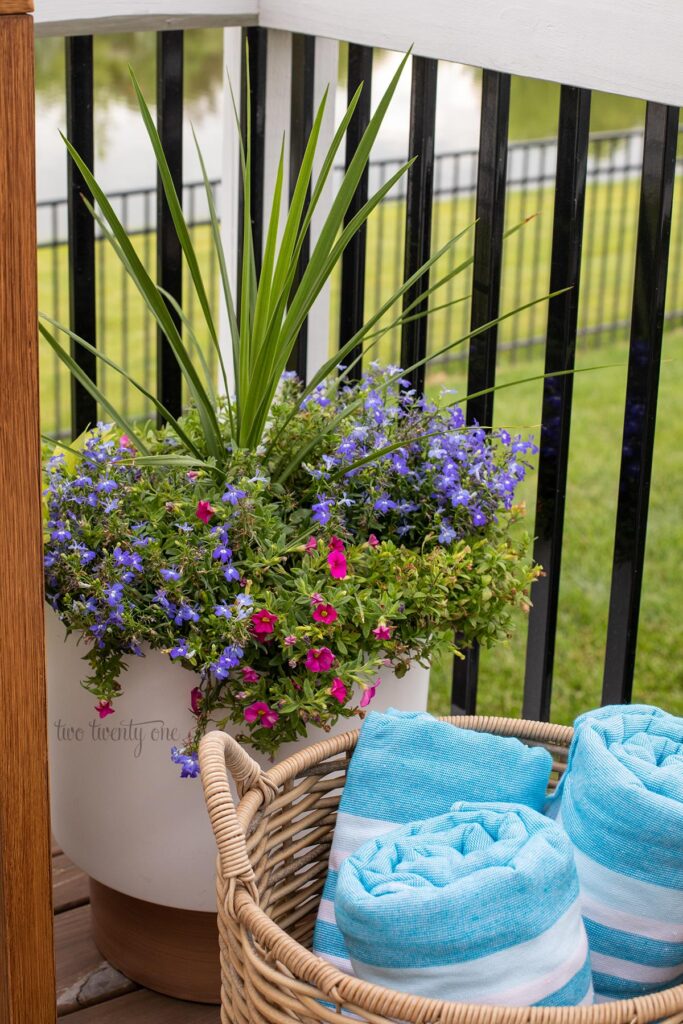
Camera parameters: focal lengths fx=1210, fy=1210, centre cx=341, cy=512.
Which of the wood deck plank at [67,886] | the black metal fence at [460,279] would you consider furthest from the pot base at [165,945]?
the black metal fence at [460,279]

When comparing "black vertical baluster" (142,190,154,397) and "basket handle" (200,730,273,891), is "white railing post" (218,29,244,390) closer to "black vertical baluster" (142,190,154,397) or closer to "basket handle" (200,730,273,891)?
"basket handle" (200,730,273,891)

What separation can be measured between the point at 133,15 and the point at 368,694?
2.74 feet

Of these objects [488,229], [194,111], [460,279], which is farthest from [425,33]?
[194,111]

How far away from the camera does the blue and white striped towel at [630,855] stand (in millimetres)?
964

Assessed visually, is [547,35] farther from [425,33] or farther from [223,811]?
[223,811]

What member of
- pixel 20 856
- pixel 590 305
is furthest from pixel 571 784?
pixel 590 305

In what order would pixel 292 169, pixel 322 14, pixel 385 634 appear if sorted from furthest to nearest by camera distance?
pixel 292 169
pixel 322 14
pixel 385 634

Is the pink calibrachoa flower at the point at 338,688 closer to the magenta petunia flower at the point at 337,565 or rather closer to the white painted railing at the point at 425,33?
the magenta petunia flower at the point at 337,565

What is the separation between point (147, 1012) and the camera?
1.31 meters

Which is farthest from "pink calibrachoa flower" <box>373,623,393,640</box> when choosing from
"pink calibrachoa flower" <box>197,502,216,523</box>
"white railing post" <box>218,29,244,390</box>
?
"white railing post" <box>218,29,244,390</box>

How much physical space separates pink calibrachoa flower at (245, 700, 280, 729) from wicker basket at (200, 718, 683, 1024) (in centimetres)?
5

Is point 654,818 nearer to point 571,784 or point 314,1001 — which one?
point 571,784

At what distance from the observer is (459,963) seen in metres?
0.88

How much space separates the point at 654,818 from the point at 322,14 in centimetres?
106
